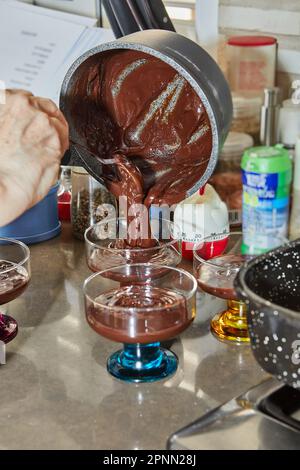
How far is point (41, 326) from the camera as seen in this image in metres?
1.56

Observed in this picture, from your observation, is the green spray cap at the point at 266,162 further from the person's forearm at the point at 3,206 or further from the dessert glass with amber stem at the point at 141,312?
the person's forearm at the point at 3,206

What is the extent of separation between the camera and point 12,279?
4.87 feet

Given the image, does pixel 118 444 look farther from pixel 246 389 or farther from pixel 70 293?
pixel 70 293

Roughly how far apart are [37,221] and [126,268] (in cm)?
49

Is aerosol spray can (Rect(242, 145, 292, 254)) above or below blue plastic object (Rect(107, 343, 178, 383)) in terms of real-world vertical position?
above

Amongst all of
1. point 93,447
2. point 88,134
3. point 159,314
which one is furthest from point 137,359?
point 88,134

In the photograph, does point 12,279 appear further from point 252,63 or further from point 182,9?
point 182,9

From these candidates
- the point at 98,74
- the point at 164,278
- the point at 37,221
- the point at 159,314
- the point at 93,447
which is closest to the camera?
the point at 93,447

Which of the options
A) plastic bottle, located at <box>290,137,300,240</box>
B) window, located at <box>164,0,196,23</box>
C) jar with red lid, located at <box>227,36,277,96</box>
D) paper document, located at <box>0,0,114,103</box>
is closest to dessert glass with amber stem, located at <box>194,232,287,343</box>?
plastic bottle, located at <box>290,137,300,240</box>

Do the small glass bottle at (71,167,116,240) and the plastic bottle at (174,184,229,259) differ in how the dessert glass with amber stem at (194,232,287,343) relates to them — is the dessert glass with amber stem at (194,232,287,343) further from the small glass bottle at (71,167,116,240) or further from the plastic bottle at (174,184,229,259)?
the small glass bottle at (71,167,116,240)

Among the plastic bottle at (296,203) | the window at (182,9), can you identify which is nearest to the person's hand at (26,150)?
the plastic bottle at (296,203)

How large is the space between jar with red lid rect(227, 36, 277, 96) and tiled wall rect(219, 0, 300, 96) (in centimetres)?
4

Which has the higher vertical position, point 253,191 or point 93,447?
point 253,191

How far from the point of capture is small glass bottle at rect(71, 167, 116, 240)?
1886mm
